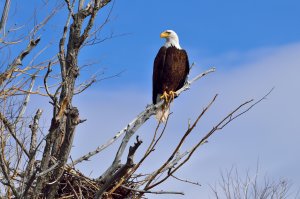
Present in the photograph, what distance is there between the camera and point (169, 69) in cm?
737

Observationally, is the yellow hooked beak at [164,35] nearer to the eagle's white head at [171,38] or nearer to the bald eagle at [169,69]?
the eagle's white head at [171,38]

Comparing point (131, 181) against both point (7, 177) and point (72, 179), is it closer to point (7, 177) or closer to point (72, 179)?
point (72, 179)

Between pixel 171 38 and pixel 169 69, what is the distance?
558mm

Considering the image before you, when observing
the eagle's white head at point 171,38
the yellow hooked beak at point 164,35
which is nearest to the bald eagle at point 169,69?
the eagle's white head at point 171,38

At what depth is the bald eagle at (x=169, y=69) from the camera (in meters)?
7.35

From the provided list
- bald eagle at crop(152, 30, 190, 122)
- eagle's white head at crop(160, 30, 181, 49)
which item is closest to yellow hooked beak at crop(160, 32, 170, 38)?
eagle's white head at crop(160, 30, 181, 49)

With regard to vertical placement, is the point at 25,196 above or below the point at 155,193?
below

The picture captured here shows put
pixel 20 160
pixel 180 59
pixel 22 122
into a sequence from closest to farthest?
pixel 20 160 < pixel 22 122 < pixel 180 59

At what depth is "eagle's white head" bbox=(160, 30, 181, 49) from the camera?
7.67 meters

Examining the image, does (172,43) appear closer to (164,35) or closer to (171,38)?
(171,38)

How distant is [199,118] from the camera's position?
11.9 feet

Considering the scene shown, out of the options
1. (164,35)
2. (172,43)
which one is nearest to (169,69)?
(172,43)

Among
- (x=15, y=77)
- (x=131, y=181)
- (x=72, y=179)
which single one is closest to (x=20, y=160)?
(x=72, y=179)

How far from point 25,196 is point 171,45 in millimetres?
4535
